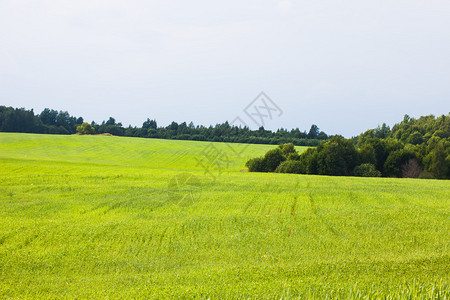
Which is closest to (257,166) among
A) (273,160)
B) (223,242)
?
(273,160)

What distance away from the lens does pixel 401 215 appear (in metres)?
13.4

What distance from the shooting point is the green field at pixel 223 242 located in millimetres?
7535

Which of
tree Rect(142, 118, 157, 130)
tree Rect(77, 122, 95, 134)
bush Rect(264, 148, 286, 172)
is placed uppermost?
tree Rect(142, 118, 157, 130)

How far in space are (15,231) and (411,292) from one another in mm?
12583

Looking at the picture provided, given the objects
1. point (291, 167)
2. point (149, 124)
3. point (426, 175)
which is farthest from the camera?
point (149, 124)

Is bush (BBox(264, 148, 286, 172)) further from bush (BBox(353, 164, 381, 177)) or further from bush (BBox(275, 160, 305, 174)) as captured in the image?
bush (BBox(353, 164, 381, 177))

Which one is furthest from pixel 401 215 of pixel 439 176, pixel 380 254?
pixel 439 176

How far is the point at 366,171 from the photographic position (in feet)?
148

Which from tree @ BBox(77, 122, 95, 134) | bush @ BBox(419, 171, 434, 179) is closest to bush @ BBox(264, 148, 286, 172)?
bush @ BBox(419, 171, 434, 179)

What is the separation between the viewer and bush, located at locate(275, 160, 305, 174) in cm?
4591

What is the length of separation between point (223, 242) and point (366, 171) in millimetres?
39561

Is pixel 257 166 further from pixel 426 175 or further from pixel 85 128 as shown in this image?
pixel 85 128

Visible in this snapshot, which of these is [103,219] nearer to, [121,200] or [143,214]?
[143,214]

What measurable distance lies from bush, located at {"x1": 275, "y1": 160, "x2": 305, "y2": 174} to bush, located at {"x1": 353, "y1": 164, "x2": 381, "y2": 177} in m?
7.74
